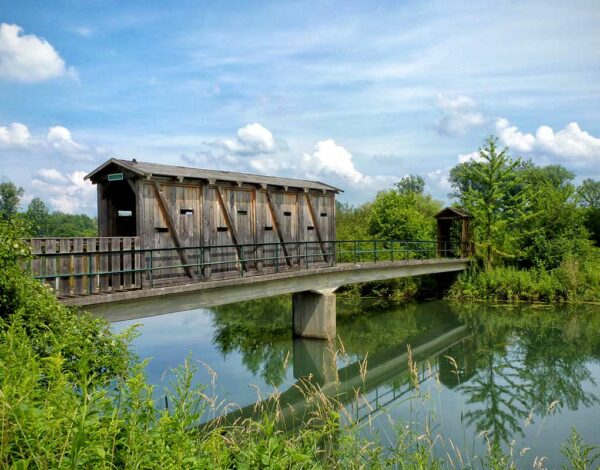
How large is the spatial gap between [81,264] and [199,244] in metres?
4.58

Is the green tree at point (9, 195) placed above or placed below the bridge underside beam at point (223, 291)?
above

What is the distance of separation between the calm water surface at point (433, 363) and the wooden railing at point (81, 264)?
91.9 inches

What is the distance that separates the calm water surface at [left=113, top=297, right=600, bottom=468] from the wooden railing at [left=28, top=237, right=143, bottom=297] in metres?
2.33

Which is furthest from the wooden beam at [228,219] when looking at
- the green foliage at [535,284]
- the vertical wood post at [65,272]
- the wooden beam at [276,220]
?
the green foliage at [535,284]

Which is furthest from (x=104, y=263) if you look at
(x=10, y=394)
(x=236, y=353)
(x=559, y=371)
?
(x=559, y=371)

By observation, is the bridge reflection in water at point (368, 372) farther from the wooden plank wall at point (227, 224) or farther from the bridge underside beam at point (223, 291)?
the wooden plank wall at point (227, 224)

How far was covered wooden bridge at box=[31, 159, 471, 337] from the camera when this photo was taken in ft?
35.7

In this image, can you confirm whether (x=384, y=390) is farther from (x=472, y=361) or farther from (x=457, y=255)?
(x=457, y=255)

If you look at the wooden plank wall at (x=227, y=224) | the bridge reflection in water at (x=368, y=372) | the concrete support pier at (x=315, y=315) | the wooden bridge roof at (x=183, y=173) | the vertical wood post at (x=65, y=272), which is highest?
the wooden bridge roof at (x=183, y=173)

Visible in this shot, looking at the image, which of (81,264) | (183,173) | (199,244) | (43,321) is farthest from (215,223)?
(43,321)

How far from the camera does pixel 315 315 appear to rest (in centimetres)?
1795

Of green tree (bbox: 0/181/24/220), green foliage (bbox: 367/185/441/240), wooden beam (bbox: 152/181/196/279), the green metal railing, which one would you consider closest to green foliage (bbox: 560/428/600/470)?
the green metal railing

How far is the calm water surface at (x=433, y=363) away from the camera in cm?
972

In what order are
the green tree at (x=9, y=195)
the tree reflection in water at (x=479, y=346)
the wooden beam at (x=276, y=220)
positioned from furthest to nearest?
the green tree at (x=9, y=195)
the wooden beam at (x=276, y=220)
the tree reflection in water at (x=479, y=346)
